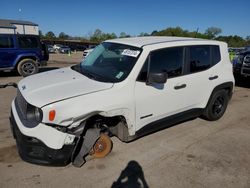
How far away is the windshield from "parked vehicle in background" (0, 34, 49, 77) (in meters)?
7.48

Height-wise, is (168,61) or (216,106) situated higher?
(168,61)

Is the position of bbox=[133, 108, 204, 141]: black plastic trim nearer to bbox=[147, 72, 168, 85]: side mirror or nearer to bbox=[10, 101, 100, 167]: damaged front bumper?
bbox=[147, 72, 168, 85]: side mirror

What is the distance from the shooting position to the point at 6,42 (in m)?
10.6

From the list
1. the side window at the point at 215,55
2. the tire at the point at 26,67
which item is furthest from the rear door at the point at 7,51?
the side window at the point at 215,55

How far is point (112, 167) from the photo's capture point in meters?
3.50

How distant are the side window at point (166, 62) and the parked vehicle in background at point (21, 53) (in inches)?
345

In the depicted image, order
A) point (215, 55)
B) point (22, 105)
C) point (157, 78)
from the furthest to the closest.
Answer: point (215, 55) < point (157, 78) < point (22, 105)

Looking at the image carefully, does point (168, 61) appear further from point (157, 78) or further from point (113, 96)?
point (113, 96)

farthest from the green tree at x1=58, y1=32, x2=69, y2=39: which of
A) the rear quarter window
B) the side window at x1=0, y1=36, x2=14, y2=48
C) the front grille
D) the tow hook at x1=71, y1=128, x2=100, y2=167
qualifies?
the tow hook at x1=71, y1=128, x2=100, y2=167

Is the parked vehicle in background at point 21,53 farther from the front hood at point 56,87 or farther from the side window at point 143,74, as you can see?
the side window at point 143,74

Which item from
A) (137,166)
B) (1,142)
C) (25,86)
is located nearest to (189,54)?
(137,166)

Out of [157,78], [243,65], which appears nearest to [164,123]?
[157,78]

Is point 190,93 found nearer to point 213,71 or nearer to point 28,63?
point 213,71

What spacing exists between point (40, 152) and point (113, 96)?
119 cm
